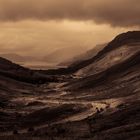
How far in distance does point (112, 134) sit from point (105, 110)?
30.9 meters

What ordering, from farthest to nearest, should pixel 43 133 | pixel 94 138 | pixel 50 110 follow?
pixel 50 110 → pixel 43 133 → pixel 94 138

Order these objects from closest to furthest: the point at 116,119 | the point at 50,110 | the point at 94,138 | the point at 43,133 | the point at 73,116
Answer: the point at 94,138, the point at 43,133, the point at 116,119, the point at 73,116, the point at 50,110

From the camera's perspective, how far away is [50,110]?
266 feet

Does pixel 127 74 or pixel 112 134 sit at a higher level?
pixel 127 74

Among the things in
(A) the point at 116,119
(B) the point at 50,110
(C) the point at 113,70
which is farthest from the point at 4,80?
(A) the point at 116,119

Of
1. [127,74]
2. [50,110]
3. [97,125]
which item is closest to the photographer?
[97,125]

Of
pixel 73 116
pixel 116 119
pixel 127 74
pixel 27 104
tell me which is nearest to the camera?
pixel 116 119

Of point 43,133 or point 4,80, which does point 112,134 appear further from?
point 4,80

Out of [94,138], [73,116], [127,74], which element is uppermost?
[127,74]

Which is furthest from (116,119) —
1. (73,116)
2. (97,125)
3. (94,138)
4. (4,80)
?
(4,80)

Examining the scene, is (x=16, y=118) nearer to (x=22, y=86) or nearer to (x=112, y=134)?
(x=112, y=134)

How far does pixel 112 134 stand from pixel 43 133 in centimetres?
794

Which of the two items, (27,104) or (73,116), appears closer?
(73,116)

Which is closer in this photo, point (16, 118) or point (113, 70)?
point (16, 118)
